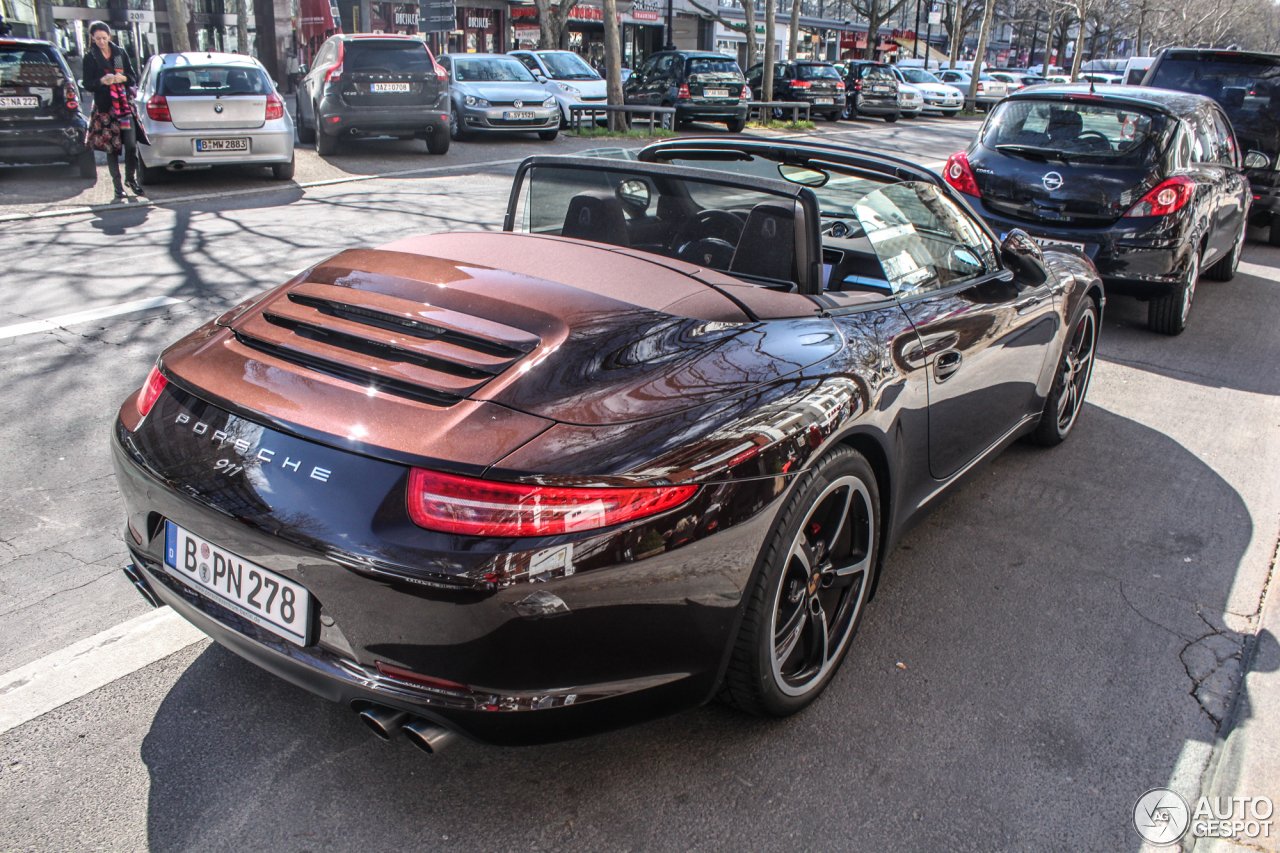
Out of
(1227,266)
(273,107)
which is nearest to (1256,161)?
(1227,266)

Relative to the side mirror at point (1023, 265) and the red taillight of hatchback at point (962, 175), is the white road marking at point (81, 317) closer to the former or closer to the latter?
the side mirror at point (1023, 265)

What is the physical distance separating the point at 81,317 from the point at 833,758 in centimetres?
555

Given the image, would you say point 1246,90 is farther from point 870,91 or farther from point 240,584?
point 870,91

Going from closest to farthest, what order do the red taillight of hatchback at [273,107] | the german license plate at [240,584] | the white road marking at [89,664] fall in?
the german license plate at [240,584] → the white road marking at [89,664] → the red taillight of hatchback at [273,107]

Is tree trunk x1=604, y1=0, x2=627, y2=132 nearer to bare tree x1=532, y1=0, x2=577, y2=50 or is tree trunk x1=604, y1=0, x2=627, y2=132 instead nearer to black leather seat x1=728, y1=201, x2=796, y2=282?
bare tree x1=532, y1=0, x2=577, y2=50

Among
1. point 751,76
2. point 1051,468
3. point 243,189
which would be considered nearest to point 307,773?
point 1051,468

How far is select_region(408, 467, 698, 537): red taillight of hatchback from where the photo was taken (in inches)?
75.5

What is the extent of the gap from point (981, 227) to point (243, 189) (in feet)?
31.4

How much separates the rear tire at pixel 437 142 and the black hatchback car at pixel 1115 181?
368 inches

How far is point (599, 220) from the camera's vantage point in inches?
132

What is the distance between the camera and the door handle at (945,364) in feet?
10.1

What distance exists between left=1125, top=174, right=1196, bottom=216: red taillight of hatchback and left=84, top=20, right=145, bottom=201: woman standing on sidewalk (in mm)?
9278

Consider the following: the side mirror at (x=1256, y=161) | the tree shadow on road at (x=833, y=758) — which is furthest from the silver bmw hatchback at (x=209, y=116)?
the side mirror at (x=1256, y=161)

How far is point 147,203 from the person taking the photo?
10156mm
